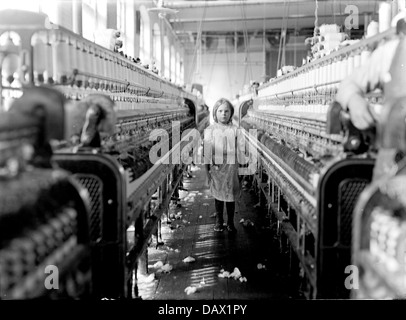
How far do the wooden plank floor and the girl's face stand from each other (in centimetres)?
103

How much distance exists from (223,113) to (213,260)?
1.42m

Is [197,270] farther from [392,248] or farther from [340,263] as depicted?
[392,248]

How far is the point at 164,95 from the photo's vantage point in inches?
288

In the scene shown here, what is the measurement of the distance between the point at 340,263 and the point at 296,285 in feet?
3.22

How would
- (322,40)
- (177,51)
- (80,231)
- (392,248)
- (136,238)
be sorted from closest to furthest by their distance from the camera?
(392,248) → (80,231) → (136,238) → (322,40) → (177,51)

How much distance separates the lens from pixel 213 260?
3.59 meters

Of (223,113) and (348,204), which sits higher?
(223,113)

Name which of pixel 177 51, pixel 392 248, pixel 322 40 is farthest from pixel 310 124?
pixel 177 51

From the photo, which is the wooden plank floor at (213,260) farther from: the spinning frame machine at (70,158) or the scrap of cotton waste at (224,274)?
the spinning frame machine at (70,158)

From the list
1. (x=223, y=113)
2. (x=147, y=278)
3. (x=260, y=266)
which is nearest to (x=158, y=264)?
(x=147, y=278)

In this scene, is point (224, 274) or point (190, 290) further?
point (224, 274)

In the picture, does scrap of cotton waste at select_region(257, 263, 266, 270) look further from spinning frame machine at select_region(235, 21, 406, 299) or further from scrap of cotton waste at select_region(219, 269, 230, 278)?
spinning frame machine at select_region(235, 21, 406, 299)

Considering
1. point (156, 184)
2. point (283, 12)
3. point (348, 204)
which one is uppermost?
point (283, 12)

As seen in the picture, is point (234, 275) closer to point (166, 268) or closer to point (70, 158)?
point (166, 268)
